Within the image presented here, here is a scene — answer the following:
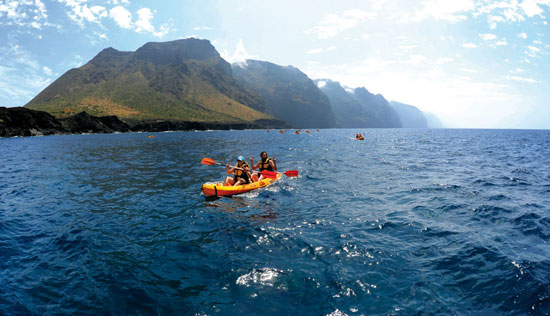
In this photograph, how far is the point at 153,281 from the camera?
575cm

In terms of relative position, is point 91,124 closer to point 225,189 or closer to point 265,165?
point 265,165

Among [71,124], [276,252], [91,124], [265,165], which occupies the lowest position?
[276,252]

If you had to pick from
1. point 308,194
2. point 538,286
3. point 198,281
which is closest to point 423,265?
point 538,286

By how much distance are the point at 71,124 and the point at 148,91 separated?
65037 mm

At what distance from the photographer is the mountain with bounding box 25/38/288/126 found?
116562 mm

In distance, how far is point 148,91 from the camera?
144 m

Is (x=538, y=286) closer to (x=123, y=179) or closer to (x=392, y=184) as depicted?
(x=392, y=184)

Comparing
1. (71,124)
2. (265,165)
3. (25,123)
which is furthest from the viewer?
(71,124)

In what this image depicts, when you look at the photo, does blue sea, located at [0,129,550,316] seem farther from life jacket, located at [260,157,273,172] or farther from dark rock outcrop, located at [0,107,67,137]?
dark rock outcrop, located at [0,107,67,137]

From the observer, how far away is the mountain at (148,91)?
382 feet

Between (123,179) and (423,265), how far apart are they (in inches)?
654

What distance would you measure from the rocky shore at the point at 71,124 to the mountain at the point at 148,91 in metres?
7.02

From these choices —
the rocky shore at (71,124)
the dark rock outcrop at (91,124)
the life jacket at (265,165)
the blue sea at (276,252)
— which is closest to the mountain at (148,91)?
the rocky shore at (71,124)

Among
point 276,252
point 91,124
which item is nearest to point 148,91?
point 91,124
